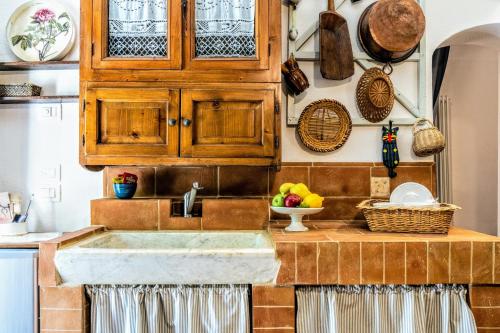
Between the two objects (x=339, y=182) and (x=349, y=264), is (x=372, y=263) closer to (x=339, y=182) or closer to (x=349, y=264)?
(x=349, y=264)

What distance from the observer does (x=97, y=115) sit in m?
1.66

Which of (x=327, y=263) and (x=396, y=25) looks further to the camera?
(x=396, y=25)

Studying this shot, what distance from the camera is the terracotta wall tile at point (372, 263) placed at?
1399mm

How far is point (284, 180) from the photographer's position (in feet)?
6.59

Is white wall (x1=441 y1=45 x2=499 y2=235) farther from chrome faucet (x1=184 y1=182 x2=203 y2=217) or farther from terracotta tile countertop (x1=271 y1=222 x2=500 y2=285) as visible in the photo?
chrome faucet (x1=184 y1=182 x2=203 y2=217)

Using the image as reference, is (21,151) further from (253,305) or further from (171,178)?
(253,305)

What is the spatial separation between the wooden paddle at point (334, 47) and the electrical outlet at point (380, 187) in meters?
0.61

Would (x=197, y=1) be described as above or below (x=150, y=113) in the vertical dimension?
above

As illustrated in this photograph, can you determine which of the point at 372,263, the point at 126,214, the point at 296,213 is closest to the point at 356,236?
the point at 372,263

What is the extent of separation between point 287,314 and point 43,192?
159cm

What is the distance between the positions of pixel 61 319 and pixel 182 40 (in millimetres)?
1282

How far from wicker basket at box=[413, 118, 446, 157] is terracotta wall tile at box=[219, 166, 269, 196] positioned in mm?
850

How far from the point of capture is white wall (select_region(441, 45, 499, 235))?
11.4 feet

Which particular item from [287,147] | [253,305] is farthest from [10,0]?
[253,305]
